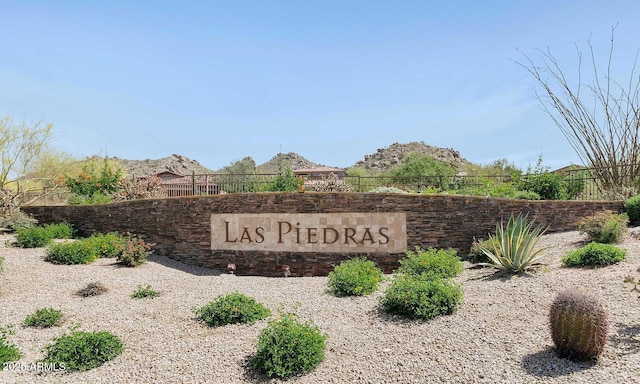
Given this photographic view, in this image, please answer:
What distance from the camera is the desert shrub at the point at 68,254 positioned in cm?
1094

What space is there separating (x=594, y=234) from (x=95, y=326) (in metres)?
9.33

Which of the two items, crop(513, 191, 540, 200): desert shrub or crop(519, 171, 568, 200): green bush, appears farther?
crop(519, 171, 568, 200): green bush

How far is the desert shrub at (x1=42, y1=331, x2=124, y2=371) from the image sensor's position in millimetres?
5988

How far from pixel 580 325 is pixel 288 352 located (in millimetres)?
3073

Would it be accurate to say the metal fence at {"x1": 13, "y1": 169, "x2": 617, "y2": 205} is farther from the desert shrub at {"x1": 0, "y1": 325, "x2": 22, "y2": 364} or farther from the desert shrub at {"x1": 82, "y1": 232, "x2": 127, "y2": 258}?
the desert shrub at {"x1": 0, "y1": 325, "x2": 22, "y2": 364}

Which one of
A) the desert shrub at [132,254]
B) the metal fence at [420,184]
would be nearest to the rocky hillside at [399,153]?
the metal fence at [420,184]

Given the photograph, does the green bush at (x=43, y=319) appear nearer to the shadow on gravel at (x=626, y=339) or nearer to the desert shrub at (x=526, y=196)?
the shadow on gravel at (x=626, y=339)

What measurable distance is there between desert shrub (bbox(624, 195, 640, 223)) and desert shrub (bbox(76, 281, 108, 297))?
11.7 meters

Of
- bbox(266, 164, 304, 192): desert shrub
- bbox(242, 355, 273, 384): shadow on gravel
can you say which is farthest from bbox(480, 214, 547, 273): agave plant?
bbox(266, 164, 304, 192): desert shrub

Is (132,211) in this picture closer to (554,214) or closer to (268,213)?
(268,213)

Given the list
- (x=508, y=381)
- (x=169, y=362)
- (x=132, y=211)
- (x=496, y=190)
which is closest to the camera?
(x=508, y=381)

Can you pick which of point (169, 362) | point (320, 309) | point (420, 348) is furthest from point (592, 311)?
point (169, 362)

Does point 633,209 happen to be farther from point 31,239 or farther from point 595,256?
point 31,239

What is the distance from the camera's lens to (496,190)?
14.5m
